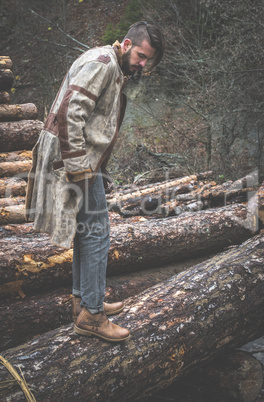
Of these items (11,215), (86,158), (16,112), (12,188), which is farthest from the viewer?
(16,112)

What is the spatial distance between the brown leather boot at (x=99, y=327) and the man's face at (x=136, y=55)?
1.69 m

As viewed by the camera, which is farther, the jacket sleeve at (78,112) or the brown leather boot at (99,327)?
the brown leather boot at (99,327)

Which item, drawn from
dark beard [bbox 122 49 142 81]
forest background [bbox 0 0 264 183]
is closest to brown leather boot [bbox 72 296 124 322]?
dark beard [bbox 122 49 142 81]

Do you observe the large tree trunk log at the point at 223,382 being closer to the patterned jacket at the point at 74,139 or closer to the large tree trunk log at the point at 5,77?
the patterned jacket at the point at 74,139

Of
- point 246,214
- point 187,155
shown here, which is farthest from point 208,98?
point 246,214

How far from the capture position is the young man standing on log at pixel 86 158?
2162 millimetres

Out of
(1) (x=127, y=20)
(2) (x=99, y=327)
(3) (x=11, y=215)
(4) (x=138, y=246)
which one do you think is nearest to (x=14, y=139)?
(3) (x=11, y=215)

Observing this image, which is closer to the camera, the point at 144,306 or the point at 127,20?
the point at 144,306

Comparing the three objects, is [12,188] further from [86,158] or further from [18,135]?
[86,158]

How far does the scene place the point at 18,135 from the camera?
7.06m

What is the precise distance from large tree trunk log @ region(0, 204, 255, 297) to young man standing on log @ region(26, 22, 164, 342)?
1.02 metres

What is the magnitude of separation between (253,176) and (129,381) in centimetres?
527

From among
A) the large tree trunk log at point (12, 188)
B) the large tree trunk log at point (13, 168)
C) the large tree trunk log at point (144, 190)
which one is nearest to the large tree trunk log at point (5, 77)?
the large tree trunk log at point (13, 168)

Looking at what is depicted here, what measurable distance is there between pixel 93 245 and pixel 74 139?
0.71m
